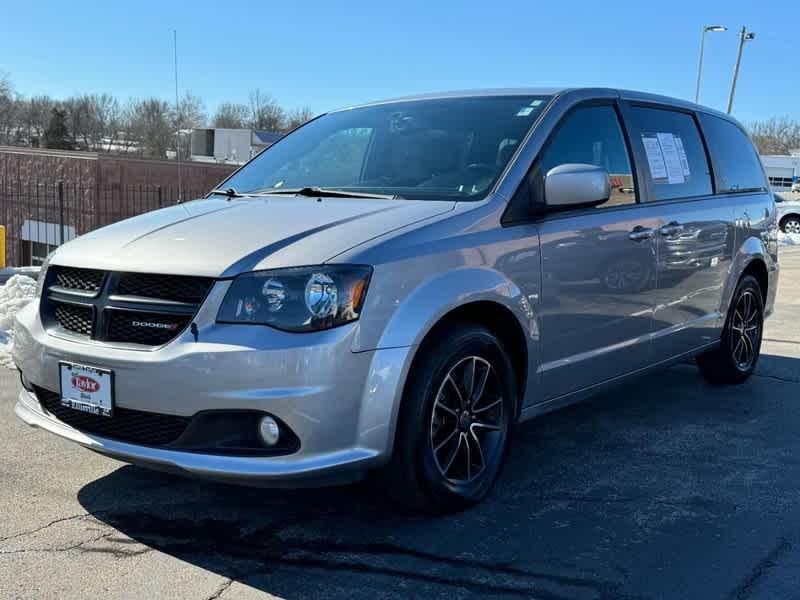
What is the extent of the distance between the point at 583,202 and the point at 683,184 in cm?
155

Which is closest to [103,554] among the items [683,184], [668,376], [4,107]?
[683,184]

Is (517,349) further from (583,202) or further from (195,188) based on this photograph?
(195,188)

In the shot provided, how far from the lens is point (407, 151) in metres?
4.45

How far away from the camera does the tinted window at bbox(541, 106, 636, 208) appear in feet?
14.1

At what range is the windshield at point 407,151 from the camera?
411 cm

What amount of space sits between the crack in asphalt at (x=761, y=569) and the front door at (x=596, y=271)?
1.20 m

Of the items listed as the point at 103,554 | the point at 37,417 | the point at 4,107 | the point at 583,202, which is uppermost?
the point at 4,107

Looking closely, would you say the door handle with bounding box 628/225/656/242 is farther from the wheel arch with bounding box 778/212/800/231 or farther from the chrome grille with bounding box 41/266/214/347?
the wheel arch with bounding box 778/212/800/231

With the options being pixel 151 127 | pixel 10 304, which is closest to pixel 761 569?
pixel 10 304

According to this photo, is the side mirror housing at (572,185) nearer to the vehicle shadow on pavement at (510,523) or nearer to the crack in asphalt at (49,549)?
the vehicle shadow on pavement at (510,523)

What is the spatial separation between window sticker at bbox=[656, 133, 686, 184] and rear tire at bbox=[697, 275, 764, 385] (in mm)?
1217

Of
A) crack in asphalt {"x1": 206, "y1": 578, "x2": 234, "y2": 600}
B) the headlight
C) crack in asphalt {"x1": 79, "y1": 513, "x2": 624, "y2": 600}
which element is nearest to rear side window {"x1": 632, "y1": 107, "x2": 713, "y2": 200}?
the headlight

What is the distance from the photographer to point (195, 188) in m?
32.4

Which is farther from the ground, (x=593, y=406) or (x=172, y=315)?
(x=172, y=315)
